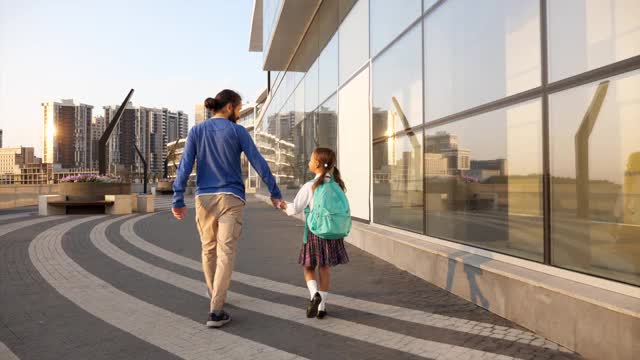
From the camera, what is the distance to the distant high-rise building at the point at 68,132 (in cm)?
13225

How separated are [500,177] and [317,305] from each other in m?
2.65

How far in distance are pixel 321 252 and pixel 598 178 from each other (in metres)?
2.49

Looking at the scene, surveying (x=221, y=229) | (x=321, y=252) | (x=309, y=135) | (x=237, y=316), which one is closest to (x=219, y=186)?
(x=221, y=229)

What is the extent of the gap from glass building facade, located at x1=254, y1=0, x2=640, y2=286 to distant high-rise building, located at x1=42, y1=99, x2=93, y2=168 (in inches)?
5669

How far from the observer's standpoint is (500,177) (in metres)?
5.25

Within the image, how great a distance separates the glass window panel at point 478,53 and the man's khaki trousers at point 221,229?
3218 millimetres

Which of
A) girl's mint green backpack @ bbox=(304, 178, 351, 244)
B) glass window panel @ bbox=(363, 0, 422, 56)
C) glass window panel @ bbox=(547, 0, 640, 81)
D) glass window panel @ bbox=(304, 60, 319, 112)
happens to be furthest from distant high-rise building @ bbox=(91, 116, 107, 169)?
glass window panel @ bbox=(547, 0, 640, 81)

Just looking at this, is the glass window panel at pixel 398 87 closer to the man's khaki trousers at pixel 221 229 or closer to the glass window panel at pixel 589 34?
the glass window panel at pixel 589 34

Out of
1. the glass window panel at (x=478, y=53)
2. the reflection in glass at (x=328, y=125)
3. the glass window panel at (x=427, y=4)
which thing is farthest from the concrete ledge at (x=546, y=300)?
the reflection in glass at (x=328, y=125)

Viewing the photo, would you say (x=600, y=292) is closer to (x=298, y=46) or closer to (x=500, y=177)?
(x=500, y=177)

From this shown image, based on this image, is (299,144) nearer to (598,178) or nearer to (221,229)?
(221,229)

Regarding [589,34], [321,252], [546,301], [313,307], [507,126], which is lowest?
[313,307]

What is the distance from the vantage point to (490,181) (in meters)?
5.45

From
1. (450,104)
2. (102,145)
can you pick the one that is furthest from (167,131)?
(450,104)
